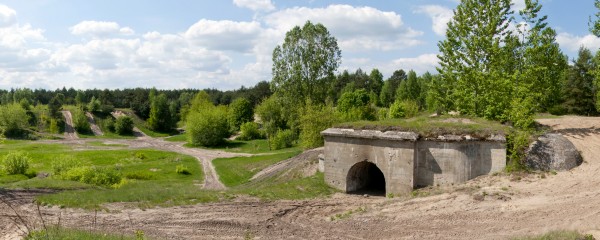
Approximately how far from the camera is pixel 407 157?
19312 millimetres

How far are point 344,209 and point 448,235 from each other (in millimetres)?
4933

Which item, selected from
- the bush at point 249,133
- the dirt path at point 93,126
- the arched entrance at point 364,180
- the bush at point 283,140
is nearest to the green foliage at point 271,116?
the bush at point 283,140

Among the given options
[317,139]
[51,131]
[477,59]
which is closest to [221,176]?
[317,139]

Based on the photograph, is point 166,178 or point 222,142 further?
point 222,142

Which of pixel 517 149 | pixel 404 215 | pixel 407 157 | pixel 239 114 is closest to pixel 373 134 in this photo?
pixel 407 157

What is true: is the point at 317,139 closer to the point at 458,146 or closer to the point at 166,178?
the point at 166,178

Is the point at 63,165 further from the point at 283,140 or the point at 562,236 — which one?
the point at 562,236

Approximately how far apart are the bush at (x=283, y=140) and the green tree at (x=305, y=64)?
35.7 feet

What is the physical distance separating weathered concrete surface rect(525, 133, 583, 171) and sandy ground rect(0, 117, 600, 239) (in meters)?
0.45

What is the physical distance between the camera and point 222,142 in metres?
65.6

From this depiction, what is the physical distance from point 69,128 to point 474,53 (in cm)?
8131

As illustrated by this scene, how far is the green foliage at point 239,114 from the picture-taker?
78.9 meters

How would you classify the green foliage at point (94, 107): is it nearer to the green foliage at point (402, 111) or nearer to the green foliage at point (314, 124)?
the green foliage at point (314, 124)

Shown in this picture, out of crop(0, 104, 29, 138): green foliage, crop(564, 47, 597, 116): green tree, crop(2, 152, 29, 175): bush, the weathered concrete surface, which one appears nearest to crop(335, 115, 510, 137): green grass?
the weathered concrete surface
